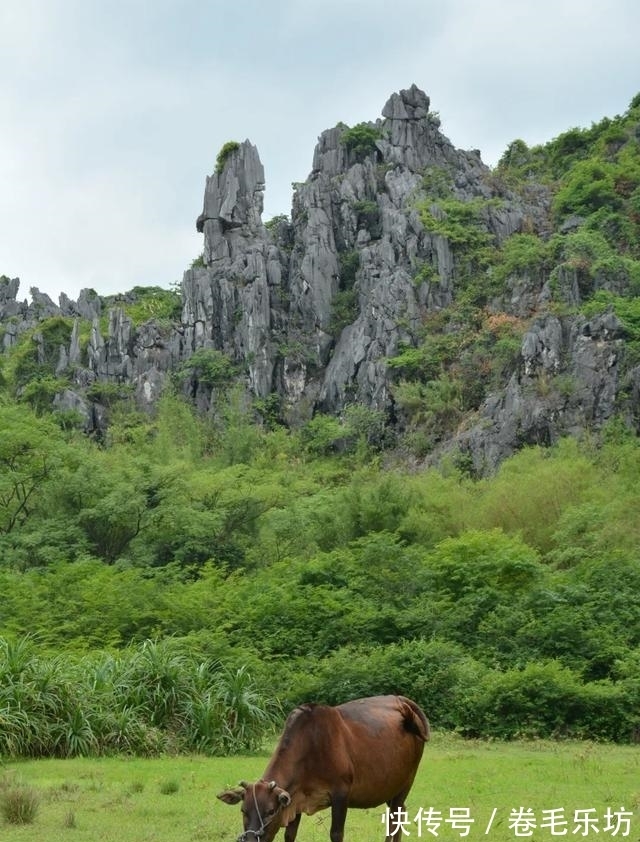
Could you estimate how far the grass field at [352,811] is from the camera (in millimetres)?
7496

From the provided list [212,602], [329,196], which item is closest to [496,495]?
[212,602]

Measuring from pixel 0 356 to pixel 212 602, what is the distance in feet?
169

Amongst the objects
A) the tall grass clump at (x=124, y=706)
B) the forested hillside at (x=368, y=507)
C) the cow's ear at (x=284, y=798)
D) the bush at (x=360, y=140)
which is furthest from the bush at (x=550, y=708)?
the bush at (x=360, y=140)

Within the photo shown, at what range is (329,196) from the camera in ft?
200

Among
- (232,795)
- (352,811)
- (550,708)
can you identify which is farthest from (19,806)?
(550,708)

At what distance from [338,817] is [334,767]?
28 centimetres

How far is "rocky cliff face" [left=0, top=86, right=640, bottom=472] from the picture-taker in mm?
53719

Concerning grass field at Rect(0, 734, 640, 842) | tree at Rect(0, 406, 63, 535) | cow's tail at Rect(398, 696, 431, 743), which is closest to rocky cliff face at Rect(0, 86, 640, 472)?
tree at Rect(0, 406, 63, 535)

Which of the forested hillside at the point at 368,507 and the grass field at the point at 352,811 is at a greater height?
the forested hillside at the point at 368,507

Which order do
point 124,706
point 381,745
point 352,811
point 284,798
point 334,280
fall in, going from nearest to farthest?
point 284,798 < point 381,745 < point 352,811 < point 124,706 < point 334,280

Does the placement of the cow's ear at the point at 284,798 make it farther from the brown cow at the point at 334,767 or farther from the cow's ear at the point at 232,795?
the cow's ear at the point at 232,795

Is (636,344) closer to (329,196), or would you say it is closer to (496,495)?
(496,495)

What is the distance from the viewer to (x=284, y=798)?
5.20m

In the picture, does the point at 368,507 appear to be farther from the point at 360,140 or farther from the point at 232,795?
the point at 360,140
